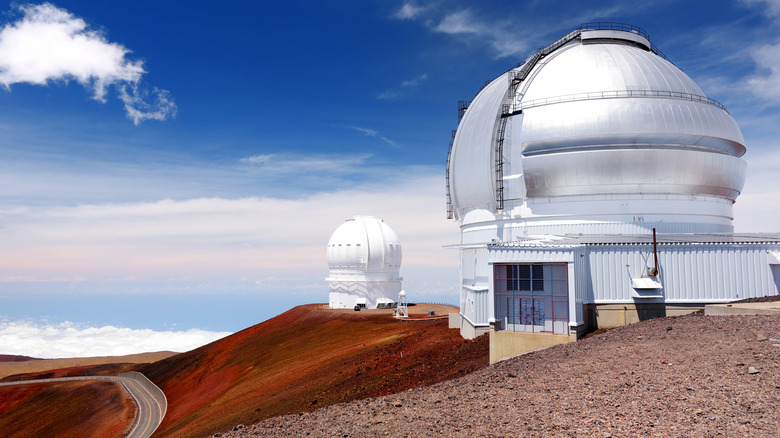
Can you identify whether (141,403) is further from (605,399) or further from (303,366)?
(605,399)

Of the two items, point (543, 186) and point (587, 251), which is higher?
point (543, 186)

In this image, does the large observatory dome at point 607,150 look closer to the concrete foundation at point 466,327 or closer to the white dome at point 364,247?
the concrete foundation at point 466,327

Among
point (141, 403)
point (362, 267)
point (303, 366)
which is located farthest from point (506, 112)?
point (141, 403)

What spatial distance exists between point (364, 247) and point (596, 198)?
27.4 metres

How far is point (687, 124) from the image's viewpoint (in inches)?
897

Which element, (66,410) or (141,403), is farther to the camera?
(66,410)

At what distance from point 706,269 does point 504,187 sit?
30.6 ft

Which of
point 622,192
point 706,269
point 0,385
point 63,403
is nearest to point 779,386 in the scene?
point 706,269

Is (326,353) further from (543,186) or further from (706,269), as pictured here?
(706,269)

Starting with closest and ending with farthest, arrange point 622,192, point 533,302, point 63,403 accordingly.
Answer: point 533,302, point 622,192, point 63,403

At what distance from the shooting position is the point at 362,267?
47.6 metres

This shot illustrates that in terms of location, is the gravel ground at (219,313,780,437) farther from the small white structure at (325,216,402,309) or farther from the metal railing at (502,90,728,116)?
the small white structure at (325,216,402,309)

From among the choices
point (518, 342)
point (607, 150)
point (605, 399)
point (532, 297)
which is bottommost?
point (518, 342)

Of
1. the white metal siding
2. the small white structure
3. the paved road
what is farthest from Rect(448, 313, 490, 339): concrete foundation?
the small white structure
